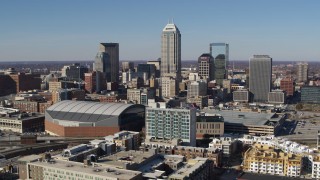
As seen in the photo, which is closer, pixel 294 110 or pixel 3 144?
pixel 3 144

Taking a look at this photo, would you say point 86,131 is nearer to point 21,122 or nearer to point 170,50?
point 21,122

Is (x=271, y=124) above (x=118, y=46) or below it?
below

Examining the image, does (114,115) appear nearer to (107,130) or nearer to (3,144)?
(107,130)

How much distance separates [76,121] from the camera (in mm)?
70125

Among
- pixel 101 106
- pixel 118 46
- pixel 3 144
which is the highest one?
pixel 118 46

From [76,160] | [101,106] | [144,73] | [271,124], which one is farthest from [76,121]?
[144,73]

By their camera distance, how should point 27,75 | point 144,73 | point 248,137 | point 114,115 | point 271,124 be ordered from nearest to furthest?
point 248,137 → point 114,115 → point 271,124 → point 27,75 → point 144,73

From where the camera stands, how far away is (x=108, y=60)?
15750cm

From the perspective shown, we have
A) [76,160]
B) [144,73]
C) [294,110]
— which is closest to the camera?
[76,160]

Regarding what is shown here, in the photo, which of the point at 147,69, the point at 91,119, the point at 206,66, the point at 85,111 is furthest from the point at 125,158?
the point at 147,69

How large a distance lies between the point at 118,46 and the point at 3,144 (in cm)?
10832

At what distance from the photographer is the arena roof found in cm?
6962

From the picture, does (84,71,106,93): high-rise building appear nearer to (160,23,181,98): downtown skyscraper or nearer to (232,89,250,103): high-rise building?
(160,23,181,98): downtown skyscraper

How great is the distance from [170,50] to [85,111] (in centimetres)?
10217
